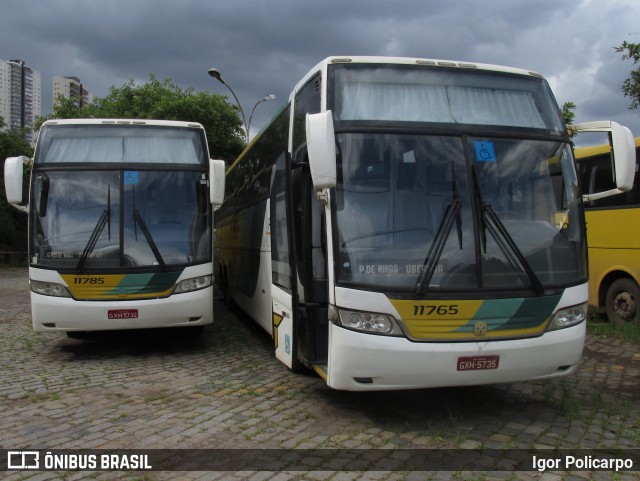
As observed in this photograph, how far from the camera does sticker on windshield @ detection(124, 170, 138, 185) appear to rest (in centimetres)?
786

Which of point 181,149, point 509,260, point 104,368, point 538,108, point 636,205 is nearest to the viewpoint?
point 509,260

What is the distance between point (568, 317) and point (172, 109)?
2163 centimetres

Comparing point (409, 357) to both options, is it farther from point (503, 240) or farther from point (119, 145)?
point (119, 145)

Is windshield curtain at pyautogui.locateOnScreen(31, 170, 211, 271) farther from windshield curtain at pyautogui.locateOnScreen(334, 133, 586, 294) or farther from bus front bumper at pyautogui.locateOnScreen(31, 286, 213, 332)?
windshield curtain at pyautogui.locateOnScreen(334, 133, 586, 294)

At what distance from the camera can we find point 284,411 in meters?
5.51

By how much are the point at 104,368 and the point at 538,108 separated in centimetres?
597

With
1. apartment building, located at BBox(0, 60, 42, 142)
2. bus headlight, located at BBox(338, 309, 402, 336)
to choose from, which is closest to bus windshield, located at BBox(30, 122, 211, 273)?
bus headlight, located at BBox(338, 309, 402, 336)

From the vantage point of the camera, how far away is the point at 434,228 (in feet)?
15.7

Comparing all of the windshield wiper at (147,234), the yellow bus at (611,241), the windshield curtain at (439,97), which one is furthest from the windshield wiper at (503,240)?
the yellow bus at (611,241)

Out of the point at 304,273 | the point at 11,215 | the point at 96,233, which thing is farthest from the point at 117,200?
the point at 11,215

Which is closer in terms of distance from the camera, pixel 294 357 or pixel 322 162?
pixel 322 162

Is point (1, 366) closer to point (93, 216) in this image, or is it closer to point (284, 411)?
point (93, 216)

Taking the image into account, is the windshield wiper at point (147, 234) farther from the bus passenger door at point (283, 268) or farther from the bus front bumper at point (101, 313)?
the bus passenger door at point (283, 268)

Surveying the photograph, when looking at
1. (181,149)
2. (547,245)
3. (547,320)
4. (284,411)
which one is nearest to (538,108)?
(547,245)
